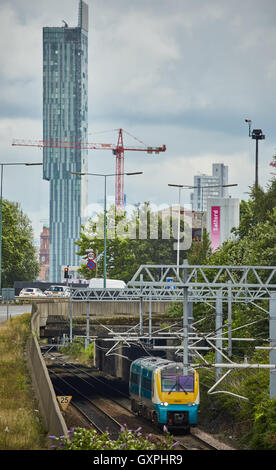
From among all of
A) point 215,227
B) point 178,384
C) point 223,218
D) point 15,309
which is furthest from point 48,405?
point 15,309

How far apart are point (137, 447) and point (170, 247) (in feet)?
312

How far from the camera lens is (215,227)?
3024 inches

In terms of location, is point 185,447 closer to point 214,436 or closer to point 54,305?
point 214,436

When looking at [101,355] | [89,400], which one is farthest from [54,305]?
[89,400]

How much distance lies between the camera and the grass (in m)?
24.4

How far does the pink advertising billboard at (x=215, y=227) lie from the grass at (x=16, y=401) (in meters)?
25.1

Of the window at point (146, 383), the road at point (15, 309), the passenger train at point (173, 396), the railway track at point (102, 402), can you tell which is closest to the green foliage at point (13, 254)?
the road at point (15, 309)

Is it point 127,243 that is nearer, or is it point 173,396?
point 173,396

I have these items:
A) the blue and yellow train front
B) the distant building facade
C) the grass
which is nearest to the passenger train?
the blue and yellow train front

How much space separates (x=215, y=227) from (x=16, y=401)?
4669cm

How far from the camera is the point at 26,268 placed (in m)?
120

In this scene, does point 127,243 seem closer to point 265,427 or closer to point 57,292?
point 57,292

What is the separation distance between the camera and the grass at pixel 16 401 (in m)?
24.4

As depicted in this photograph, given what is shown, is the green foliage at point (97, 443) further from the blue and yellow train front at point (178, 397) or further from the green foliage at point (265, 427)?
the blue and yellow train front at point (178, 397)
